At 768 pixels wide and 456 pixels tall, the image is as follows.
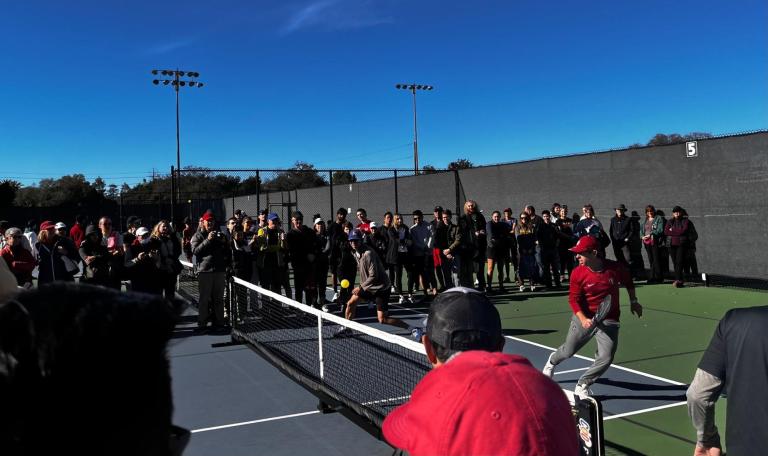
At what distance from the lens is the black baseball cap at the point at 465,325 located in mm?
1772

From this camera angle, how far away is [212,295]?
33.9 feet

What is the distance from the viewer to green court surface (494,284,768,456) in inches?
199

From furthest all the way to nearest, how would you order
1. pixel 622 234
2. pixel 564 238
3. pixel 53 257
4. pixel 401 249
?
pixel 622 234 < pixel 564 238 < pixel 401 249 < pixel 53 257

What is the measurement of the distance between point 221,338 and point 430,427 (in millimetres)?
9008

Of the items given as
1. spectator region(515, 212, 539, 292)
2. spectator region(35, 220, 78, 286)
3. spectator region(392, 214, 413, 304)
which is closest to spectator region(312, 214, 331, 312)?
spectator region(392, 214, 413, 304)

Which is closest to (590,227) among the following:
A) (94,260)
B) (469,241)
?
(469,241)

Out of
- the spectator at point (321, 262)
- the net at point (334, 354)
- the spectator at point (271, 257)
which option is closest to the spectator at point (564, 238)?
the spectator at point (321, 262)

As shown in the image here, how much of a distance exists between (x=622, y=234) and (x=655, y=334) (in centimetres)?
722

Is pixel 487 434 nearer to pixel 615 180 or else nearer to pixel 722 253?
pixel 722 253

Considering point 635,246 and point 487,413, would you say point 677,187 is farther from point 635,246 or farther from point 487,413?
point 487,413

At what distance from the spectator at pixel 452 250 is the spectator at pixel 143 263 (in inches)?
240

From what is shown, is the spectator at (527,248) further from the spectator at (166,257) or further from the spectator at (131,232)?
the spectator at (131,232)

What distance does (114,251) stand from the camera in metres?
9.57

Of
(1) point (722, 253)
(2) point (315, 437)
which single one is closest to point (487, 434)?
(2) point (315, 437)
